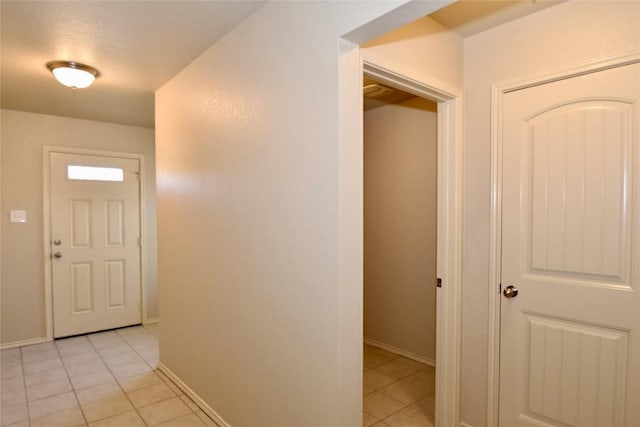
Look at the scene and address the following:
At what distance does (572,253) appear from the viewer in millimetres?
1824

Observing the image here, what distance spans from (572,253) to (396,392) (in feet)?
5.40

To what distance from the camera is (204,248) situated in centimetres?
249

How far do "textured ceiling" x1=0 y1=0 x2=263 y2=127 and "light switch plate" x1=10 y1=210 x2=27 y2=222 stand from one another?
115cm

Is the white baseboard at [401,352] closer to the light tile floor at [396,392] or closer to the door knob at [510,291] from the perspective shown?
the light tile floor at [396,392]

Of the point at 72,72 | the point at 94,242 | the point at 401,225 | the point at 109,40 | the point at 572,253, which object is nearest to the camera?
the point at 572,253

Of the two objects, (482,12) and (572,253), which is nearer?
(572,253)

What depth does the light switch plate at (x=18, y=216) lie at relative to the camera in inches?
147

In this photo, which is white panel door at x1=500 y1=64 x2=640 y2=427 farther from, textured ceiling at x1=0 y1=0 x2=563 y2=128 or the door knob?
textured ceiling at x1=0 y1=0 x2=563 y2=128

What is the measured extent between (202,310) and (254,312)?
69 centimetres

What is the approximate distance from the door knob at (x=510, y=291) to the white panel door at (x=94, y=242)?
13.5 ft

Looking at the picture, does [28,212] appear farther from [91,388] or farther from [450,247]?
[450,247]

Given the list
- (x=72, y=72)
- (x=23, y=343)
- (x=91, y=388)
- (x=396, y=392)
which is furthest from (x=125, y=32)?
(x=23, y=343)

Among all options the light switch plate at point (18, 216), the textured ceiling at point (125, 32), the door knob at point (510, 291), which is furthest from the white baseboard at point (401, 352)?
the light switch plate at point (18, 216)

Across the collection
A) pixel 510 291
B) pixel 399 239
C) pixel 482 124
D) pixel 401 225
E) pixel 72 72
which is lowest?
pixel 510 291
